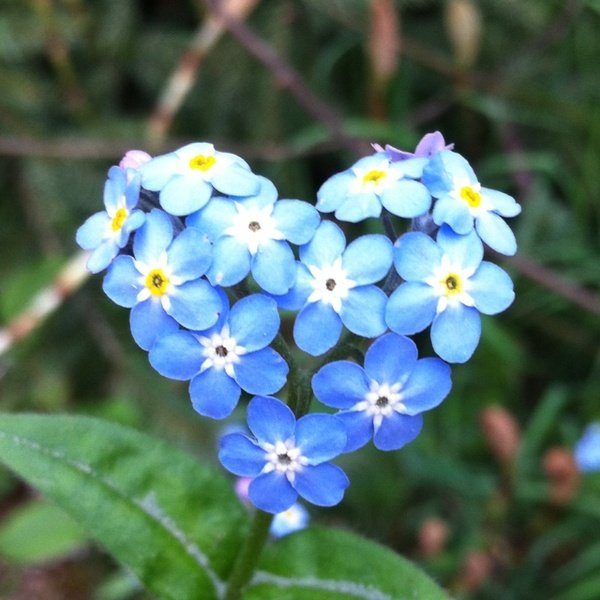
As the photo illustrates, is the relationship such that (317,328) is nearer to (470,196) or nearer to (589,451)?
(470,196)

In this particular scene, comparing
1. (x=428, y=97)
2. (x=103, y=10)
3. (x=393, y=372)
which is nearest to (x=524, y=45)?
(x=428, y=97)

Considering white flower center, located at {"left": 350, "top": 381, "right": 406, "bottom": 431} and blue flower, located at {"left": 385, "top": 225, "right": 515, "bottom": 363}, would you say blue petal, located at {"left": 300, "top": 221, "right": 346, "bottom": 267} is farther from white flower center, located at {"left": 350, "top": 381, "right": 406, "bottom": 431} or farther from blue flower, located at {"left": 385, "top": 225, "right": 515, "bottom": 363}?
white flower center, located at {"left": 350, "top": 381, "right": 406, "bottom": 431}

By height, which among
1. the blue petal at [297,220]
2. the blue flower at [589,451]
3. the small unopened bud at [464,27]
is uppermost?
the blue petal at [297,220]

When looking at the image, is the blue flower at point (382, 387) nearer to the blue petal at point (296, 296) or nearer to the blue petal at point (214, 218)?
the blue petal at point (296, 296)

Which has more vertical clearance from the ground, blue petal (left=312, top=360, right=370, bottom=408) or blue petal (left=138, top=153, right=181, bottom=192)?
blue petal (left=138, top=153, right=181, bottom=192)

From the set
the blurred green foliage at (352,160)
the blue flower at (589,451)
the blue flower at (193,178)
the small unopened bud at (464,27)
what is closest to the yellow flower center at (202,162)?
the blue flower at (193,178)

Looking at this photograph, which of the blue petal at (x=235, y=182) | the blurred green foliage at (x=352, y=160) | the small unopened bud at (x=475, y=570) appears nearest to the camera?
the blue petal at (x=235, y=182)

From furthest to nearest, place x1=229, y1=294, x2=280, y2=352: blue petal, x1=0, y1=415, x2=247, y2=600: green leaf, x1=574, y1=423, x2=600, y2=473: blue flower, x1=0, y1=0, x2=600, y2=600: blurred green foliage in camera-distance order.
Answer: x1=0, y1=0, x2=600, y2=600: blurred green foliage → x1=574, y1=423, x2=600, y2=473: blue flower → x1=0, y1=415, x2=247, y2=600: green leaf → x1=229, y1=294, x2=280, y2=352: blue petal

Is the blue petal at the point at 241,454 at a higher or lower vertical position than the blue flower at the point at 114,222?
lower

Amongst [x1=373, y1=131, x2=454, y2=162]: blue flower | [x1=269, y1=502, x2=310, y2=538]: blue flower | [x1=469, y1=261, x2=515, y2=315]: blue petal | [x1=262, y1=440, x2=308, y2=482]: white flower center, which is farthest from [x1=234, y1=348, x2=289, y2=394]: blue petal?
[x1=269, y1=502, x2=310, y2=538]: blue flower
